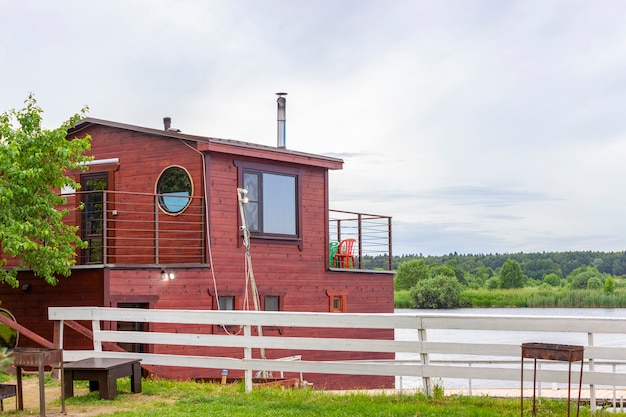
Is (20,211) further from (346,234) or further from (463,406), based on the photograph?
(346,234)

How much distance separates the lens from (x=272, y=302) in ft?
56.4

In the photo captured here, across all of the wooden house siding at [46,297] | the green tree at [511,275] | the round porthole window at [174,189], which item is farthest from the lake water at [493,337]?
the wooden house siding at [46,297]

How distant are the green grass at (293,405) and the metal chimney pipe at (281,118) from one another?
32.2 ft

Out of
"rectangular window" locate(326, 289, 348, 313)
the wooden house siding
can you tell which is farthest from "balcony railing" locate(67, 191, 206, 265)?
"rectangular window" locate(326, 289, 348, 313)

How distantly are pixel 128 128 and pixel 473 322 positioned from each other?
987cm

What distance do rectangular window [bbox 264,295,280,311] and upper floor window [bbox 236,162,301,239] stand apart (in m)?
1.23

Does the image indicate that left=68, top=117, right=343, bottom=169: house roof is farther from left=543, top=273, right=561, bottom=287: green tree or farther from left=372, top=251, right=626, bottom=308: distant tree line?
left=543, top=273, right=561, bottom=287: green tree

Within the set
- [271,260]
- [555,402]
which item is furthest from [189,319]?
[271,260]

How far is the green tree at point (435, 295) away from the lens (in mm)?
53469

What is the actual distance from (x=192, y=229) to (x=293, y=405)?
7.65 meters

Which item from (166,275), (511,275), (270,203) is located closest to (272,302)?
(270,203)

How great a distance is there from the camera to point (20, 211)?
12820 millimetres

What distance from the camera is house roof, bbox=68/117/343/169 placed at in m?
15.9

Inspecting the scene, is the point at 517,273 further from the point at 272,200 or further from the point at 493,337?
the point at 272,200
